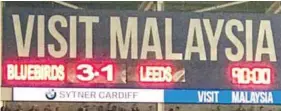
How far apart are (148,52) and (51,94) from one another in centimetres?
122

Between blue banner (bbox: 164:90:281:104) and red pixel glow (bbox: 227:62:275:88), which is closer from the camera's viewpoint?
blue banner (bbox: 164:90:281:104)

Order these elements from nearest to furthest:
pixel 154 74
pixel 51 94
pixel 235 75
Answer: pixel 51 94, pixel 154 74, pixel 235 75

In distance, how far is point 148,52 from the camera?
1035cm

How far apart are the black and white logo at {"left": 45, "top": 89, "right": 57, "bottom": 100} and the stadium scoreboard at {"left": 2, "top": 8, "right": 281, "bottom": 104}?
0.24 feet

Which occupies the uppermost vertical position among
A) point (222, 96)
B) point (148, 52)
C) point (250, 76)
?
point (148, 52)

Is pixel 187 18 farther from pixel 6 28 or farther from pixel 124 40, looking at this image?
pixel 6 28

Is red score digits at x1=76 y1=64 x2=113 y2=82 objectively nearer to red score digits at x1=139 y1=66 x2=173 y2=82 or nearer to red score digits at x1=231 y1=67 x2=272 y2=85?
red score digits at x1=139 y1=66 x2=173 y2=82

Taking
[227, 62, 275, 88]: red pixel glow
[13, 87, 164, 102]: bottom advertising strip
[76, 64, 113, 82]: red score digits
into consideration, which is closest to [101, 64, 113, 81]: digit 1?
[76, 64, 113, 82]: red score digits

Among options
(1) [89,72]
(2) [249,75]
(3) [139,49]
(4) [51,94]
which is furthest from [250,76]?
(4) [51,94]

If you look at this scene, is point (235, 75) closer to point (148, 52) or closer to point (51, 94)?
point (148, 52)

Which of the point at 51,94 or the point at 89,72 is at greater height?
the point at 89,72

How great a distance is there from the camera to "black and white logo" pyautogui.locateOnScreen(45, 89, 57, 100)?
1014cm

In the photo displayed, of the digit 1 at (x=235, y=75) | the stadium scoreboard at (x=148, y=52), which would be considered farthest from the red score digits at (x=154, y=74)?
the digit 1 at (x=235, y=75)

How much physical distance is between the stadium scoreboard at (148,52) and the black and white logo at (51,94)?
7 centimetres
